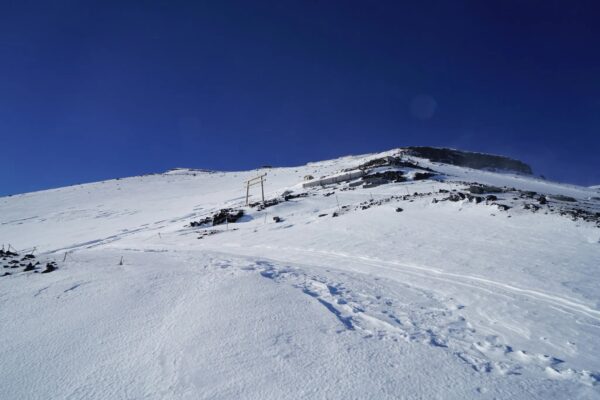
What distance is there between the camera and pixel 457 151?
75.1 metres

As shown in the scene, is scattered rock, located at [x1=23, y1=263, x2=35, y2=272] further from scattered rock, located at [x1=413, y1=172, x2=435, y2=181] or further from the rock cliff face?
the rock cliff face

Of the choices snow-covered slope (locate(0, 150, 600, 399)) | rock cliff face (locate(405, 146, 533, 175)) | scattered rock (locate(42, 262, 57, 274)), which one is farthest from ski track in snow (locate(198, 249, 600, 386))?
rock cliff face (locate(405, 146, 533, 175))

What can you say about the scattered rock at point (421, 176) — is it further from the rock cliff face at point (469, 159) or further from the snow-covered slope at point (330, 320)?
the rock cliff face at point (469, 159)

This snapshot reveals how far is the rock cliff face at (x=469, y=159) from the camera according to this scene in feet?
216

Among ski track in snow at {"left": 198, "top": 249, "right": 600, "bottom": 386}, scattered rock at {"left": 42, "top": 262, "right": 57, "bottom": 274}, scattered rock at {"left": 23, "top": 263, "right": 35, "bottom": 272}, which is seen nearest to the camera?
ski track in snow at {"left": 198, "top": 249, "right": 600, "bottom": 386}

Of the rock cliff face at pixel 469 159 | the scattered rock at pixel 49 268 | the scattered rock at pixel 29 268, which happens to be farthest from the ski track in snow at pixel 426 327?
the rock cliff face at pixel 469 159

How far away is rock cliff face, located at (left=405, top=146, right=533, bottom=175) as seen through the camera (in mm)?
65812

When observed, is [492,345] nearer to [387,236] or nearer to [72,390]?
[72,390]

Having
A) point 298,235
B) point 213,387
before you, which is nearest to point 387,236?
point 298,235

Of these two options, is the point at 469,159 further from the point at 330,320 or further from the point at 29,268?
the point at 29,268

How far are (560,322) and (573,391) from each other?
2721mm

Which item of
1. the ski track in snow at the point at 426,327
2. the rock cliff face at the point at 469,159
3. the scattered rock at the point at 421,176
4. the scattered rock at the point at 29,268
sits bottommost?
the ski track in snow at the point at 426,327

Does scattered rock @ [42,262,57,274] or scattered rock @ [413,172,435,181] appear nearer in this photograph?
scattered rock @ [42,262,57,274]

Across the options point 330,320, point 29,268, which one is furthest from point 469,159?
point 29,268
